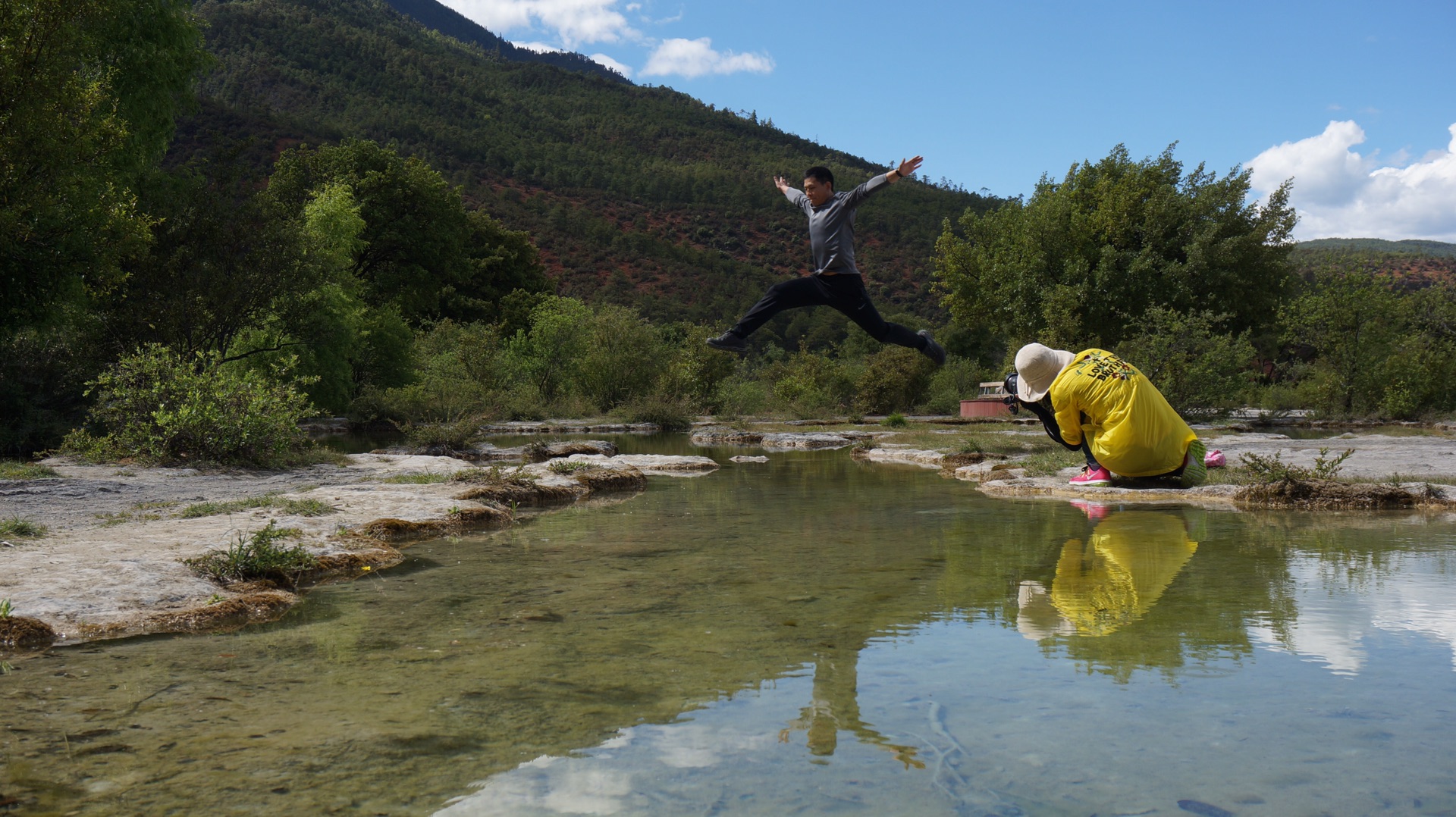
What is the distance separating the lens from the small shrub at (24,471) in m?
10.6

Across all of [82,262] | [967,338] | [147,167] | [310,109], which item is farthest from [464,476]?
[310,109]

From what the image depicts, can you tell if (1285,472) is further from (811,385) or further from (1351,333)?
(811,385)

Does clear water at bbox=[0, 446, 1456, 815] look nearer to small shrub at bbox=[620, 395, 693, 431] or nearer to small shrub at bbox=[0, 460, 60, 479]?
small shrub at bbox=[0, 460, 60, 479]

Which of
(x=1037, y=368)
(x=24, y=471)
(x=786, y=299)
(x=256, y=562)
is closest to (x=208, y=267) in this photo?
(x=24, y=471)

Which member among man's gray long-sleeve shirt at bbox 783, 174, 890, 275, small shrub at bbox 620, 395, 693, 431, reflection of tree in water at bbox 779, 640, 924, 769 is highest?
man's gray long-sleeve shirt at bbox 783, 174, 890, 275

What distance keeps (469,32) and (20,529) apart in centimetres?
19121

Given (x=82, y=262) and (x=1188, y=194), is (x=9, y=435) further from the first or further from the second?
(x=1188, y=194)

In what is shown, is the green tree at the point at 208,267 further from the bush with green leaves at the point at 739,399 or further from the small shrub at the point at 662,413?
the bush with green leaves at the point at 739,399

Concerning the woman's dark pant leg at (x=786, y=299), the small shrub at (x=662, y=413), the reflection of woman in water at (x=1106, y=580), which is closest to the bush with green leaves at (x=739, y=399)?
the small shrub at (x=662, y=413)

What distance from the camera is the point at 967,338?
171 feet

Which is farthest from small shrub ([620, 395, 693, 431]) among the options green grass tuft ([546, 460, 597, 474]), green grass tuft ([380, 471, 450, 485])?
green grass tuft ([380, 471, 450, 485])

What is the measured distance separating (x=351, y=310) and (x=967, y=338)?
115ft

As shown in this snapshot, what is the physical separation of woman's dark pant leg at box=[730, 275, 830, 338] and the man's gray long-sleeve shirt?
0.53ft

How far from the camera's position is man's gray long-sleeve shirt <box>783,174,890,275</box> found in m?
7.70
